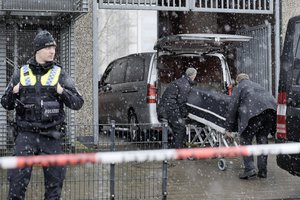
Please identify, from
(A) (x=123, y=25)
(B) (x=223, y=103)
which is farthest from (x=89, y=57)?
(A) (x=123, y=25)

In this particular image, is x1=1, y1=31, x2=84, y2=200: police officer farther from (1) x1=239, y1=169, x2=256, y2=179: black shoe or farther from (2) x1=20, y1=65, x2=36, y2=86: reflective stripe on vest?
(1) x1=239, y1=169, x2=256, y2=179: black shoe

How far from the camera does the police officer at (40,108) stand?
595 centimetres

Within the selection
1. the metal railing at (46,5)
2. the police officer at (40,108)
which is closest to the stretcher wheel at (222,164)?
the metal railing at (46,5)

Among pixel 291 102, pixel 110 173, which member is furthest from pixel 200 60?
pixel 110 173

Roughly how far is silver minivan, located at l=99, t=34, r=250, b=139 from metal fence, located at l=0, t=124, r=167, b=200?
3755 mm

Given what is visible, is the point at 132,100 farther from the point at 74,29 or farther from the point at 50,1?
the point at 50,1

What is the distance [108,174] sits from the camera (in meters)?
7.66

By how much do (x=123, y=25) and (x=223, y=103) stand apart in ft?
173

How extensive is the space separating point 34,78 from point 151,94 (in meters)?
6.41

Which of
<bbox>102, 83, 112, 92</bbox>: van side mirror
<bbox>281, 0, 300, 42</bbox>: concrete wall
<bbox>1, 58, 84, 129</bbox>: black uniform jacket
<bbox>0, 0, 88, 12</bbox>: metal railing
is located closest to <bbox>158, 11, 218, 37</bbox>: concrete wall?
<bbox>102, 83, 112, 92</bbox>: van side mirror

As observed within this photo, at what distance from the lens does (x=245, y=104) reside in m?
9.29

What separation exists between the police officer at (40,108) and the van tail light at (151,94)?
20.4ft

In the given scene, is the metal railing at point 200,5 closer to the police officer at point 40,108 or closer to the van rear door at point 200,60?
the van rear door at point 200,60

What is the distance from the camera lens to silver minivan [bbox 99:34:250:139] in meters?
11.8
